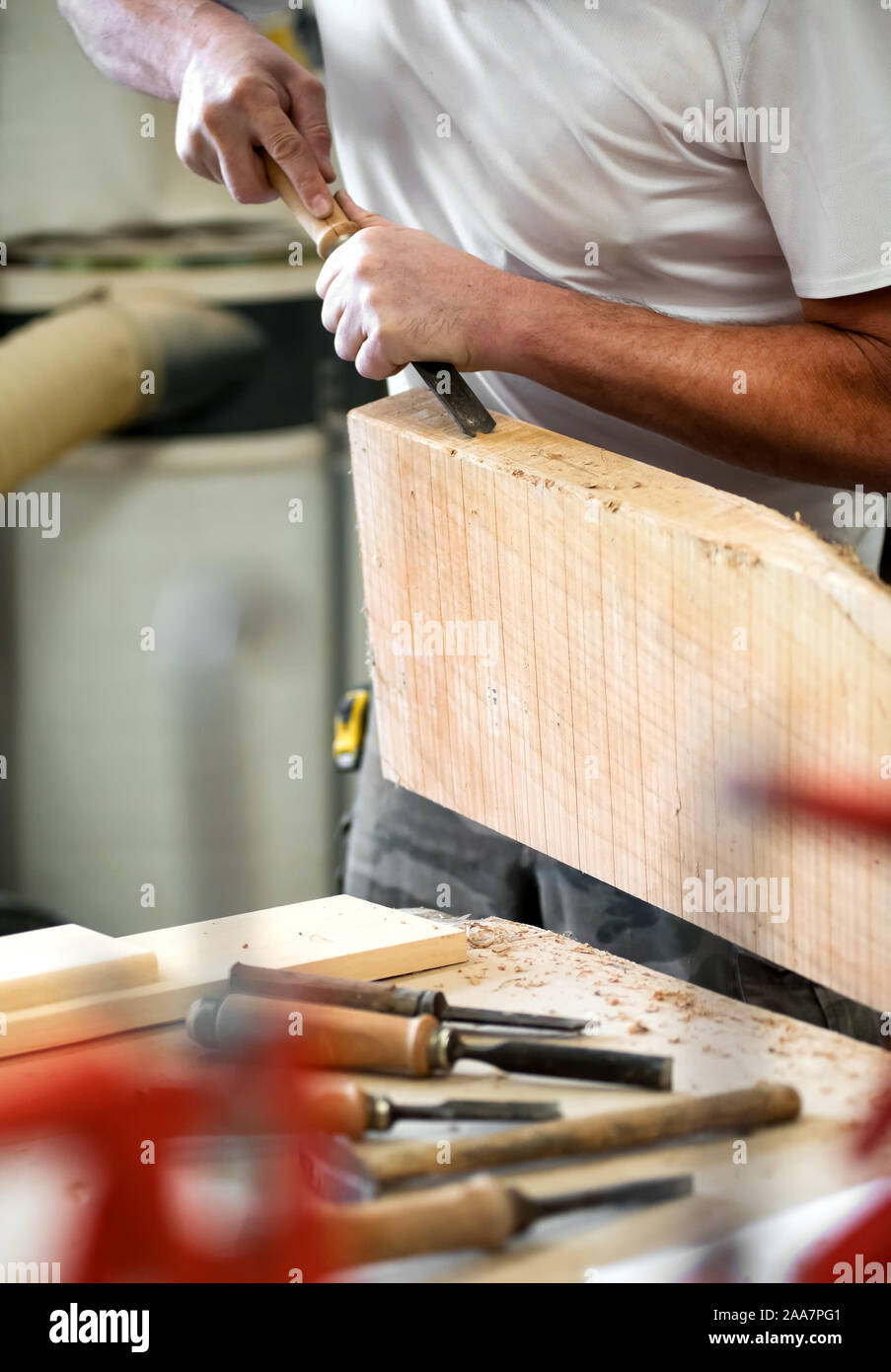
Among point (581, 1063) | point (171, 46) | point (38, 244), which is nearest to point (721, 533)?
point (581, 1063)

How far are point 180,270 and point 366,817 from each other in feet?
3.80

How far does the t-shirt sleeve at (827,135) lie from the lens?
1046 mm

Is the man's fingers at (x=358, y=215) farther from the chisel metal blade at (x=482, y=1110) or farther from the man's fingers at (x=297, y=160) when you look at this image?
the chisel metal blade at (x=482, y=1110)

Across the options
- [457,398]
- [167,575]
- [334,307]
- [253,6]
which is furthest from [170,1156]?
[167,575]

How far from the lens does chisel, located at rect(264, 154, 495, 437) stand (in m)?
1.04

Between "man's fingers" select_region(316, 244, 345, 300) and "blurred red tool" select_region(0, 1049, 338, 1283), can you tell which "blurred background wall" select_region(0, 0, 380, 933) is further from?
"blurred red tool" select_region(0, 1049, 338, 1283)

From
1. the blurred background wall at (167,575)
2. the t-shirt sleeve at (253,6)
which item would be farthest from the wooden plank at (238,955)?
the blurred background wall at (167,575)

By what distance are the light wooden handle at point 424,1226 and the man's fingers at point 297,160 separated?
2.83 ft

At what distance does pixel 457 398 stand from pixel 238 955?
0.45 metres

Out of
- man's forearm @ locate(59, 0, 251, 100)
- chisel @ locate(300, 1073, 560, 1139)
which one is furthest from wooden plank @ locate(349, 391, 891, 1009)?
man's forearm @ locate(59, 0, 251, 100)

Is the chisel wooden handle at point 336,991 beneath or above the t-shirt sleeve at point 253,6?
beneath

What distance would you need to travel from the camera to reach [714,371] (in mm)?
1123

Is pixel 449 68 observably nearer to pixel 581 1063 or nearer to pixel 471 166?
pixel 471 166

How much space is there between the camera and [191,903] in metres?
2.52
